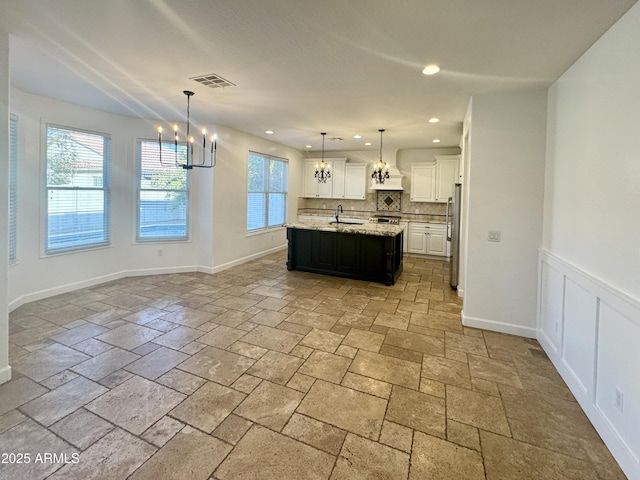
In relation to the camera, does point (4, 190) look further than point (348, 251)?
No

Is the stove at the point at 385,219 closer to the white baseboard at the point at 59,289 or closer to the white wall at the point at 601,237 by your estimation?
the white wall at the point at 601,237

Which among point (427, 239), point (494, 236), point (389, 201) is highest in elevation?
point (389, 201)

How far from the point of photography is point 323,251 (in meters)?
5.88

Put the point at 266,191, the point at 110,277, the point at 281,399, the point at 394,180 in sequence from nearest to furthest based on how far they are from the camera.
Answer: the point at 281,399, the point at 110,277, the point at 266,191, the point at 394,180

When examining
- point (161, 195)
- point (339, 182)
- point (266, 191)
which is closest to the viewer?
point (161, 195)

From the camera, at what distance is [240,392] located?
2.39 meters

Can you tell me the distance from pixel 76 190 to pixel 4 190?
2551 mm

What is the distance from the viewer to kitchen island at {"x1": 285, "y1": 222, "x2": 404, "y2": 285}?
5.34 metres

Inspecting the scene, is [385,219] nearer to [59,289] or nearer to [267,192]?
[267,192]

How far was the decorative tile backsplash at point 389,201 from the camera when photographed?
8273 mm

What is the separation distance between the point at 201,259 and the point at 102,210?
5.73ft

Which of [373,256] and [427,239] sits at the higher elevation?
[427,239]

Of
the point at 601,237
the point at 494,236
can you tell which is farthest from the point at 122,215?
the point at 601,237

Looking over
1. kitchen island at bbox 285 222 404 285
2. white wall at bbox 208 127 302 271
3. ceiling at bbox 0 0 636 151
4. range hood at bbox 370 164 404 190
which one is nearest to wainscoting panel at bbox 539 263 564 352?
ceiling at bbox 0 0 636 151
